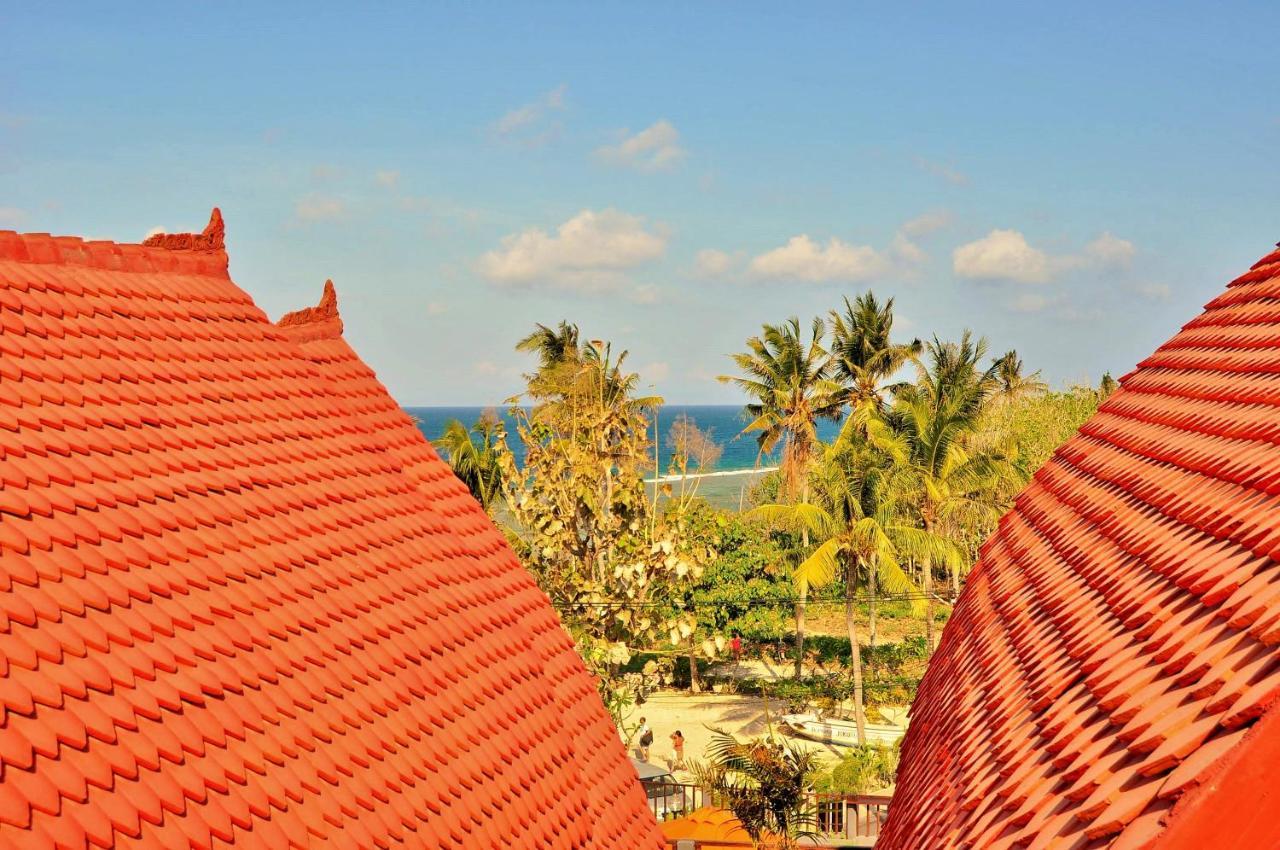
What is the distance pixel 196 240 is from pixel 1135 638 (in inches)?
273

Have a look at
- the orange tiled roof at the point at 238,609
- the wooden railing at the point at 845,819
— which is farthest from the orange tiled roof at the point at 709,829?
the orange tiled roof at the point at 238,609

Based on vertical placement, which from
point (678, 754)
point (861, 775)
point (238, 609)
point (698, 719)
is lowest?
point (698, 719)

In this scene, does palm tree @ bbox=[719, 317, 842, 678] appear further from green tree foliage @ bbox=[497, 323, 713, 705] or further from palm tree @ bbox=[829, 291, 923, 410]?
green tree foliage @ bbox=[497, 323, 713, 705]

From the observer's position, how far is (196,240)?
7980 millimetres

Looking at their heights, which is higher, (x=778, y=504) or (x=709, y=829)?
(x=778, y=504)

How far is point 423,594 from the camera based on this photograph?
6.96 metres

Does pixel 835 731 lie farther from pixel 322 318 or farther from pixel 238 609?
pixel 238 609

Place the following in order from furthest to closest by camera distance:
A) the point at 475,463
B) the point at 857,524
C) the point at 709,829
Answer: the point at 475,463 → the point at 857,524 → the point at 709,829

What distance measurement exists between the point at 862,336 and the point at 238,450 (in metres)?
37.5

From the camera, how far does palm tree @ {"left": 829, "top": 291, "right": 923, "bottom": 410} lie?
41722mm

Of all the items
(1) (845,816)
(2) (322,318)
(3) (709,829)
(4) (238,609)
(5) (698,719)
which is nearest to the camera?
(4) (238,609)

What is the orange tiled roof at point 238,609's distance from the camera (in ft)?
13.8

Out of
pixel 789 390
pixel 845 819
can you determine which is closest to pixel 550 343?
pixel 789 390

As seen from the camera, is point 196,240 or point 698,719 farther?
point 698,719
